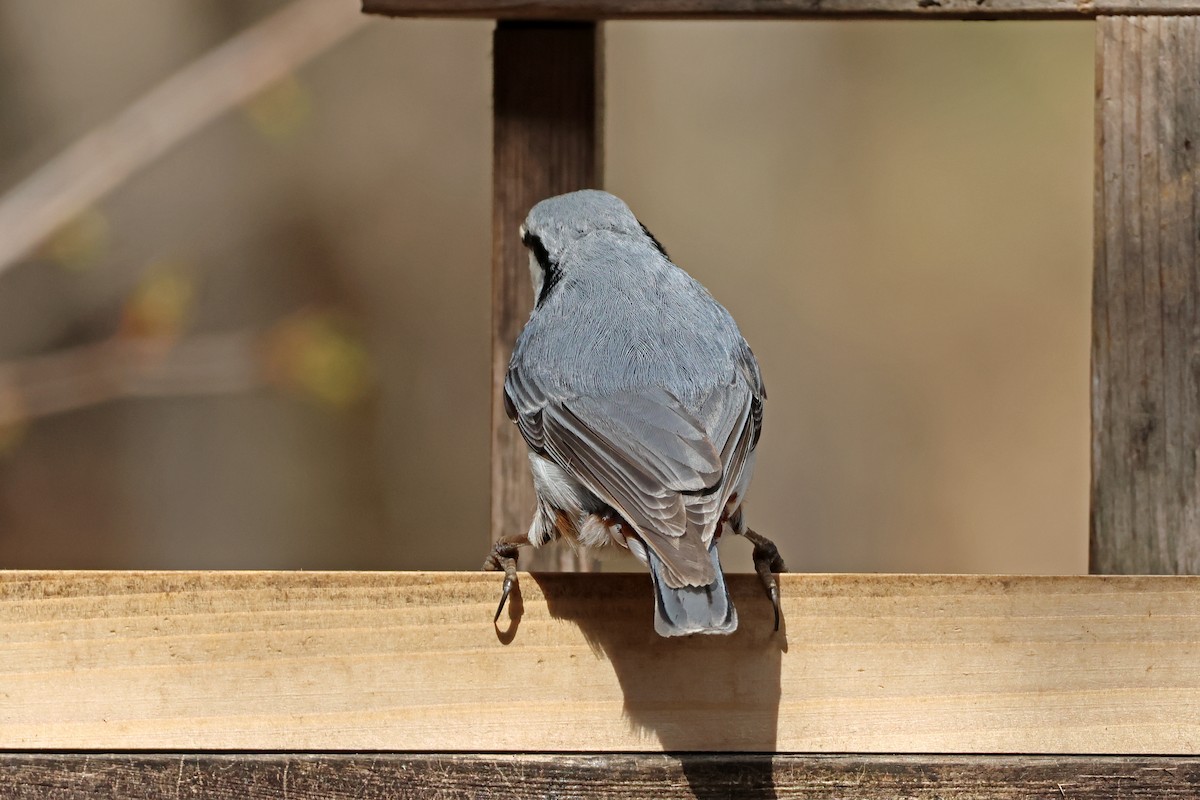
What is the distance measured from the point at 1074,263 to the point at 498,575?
3223 millimetres

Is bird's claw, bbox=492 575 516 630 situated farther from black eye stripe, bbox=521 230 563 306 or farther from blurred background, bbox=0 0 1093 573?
blurred background, bbox=0 0 1093 573

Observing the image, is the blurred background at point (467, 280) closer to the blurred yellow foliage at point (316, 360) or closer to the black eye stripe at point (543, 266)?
the blurred yellow foliage at point (316, 360)

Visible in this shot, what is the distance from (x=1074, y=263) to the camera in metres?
4.48

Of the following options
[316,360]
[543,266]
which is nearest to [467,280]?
[316,360]

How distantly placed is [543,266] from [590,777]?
38.2 inches

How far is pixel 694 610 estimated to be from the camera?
165 centimetres

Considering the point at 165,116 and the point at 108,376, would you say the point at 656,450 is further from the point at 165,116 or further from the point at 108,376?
the point at 165,116

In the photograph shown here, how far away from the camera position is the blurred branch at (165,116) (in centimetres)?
352

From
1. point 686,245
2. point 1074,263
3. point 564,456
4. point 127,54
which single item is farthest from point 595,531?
point 127,54

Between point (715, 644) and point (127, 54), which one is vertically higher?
point (127, 54)

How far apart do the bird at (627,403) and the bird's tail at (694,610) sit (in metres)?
0.02

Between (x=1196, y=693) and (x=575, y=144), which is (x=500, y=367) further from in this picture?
(x=1196, y=693)

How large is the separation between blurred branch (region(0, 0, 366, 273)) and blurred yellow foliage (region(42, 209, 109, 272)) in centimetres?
3

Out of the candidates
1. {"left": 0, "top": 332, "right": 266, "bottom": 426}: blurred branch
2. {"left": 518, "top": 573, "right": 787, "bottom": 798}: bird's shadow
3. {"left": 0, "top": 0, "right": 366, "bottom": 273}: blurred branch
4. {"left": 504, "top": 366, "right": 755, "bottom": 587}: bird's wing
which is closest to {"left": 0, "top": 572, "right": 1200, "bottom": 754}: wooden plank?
{"left": 518, "top": 573, "right": 787, "bottom": 798}: bird's shadow
